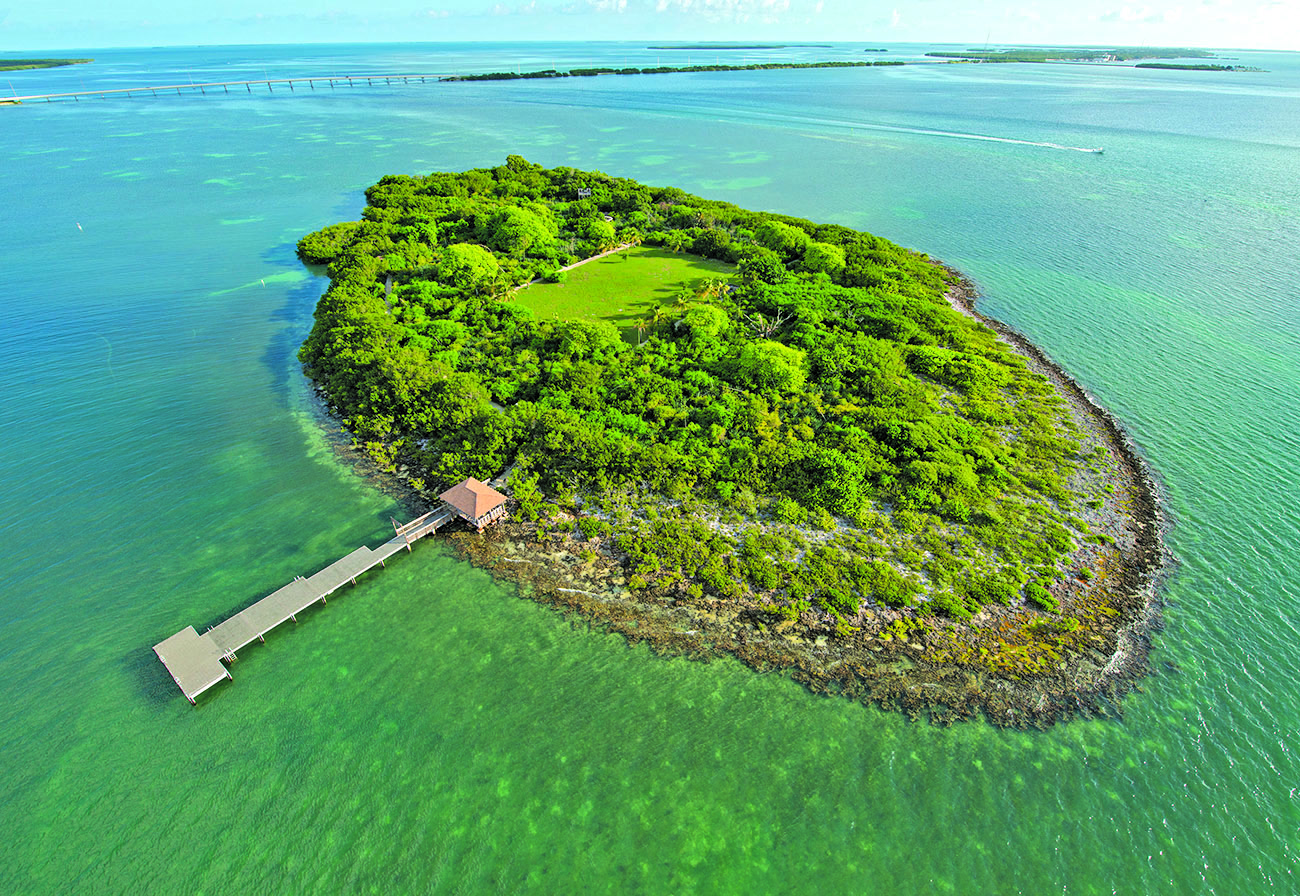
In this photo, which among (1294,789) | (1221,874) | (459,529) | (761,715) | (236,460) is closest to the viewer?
(1221,874)

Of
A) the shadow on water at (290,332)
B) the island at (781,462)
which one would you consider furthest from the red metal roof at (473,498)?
the shadow on water at (290,332)

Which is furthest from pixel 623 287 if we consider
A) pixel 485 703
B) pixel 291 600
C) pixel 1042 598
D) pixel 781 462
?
pixel 1042 598

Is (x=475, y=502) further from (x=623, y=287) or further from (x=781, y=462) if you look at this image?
(x=623, y=287)

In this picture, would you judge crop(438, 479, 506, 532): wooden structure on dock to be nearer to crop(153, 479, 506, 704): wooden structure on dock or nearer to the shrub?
crop(153, 479, 506, 704): wooden structure on dock

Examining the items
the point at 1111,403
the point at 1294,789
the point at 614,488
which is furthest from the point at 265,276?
the point at 1294,789

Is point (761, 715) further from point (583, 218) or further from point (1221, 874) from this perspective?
point (583, 218)

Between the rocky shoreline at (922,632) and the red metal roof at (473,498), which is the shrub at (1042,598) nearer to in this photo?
the rocky shoreline at (922,632)

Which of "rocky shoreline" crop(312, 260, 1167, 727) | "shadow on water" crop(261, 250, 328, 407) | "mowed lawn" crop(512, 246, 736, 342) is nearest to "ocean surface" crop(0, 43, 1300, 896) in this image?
"shadow on water" crop(261, 250, 328, 407)
